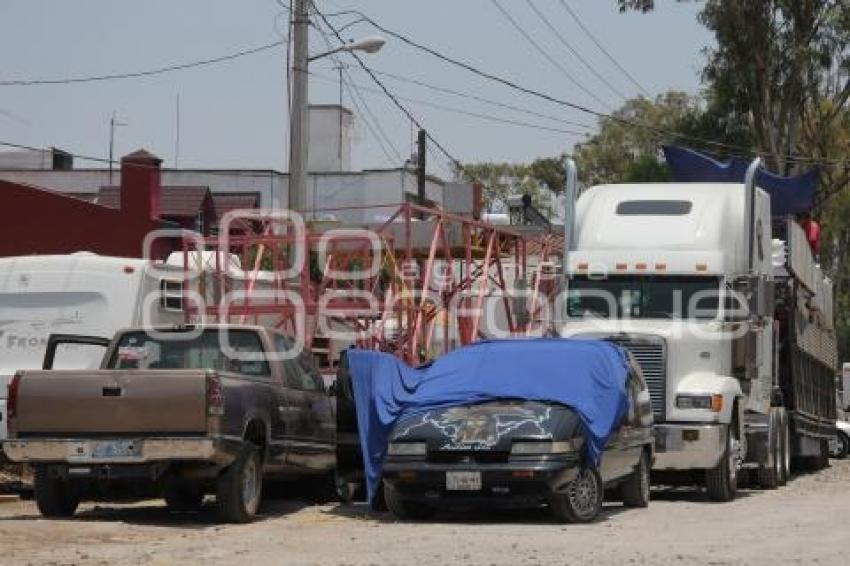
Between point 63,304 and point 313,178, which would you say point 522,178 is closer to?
point 313,178

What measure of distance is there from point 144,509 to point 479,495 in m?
3.98

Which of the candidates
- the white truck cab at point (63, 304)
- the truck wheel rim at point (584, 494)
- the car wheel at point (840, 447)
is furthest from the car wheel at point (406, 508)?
the car wheel at point (840, 447)

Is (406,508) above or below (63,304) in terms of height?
below

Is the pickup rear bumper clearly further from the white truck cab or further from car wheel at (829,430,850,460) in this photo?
car wheel at (829,430,850,460)

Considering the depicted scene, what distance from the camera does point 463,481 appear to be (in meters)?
14.0

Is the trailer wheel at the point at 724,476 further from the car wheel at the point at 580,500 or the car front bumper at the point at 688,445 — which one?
the car wheel at the point at 580,500

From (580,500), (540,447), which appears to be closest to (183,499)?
(540,447)

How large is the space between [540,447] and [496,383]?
4.43ft

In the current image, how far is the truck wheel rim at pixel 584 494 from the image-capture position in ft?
46.4

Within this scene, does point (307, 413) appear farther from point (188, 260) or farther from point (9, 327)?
point (188, 260)

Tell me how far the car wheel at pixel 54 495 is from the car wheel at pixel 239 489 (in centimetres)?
151

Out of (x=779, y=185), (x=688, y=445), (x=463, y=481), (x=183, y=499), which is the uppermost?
(x=779, y=185)

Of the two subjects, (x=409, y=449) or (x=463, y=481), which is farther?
(x=409, y=449)

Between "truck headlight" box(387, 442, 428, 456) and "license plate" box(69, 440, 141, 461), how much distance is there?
244 cm
